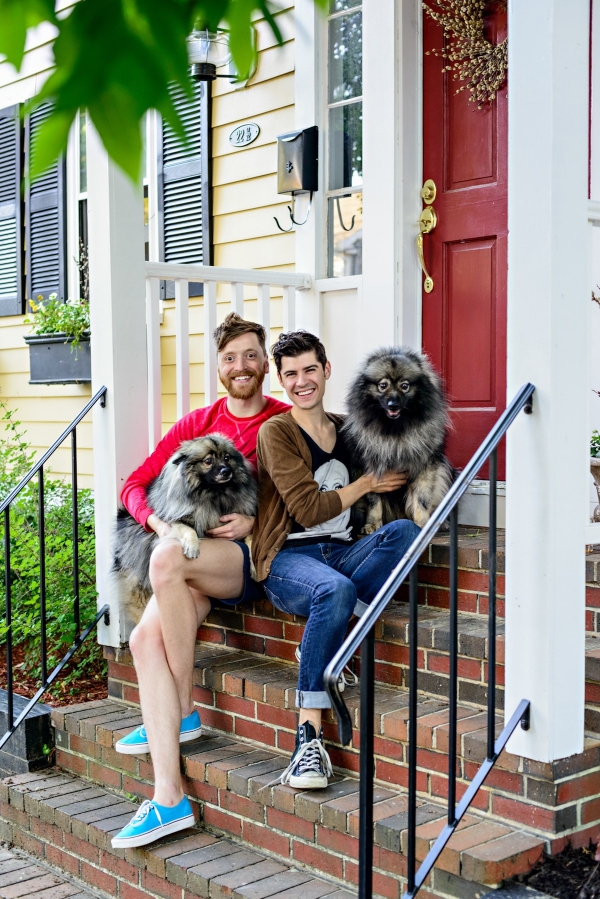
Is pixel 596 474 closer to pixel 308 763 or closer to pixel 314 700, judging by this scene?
pixel 314 700

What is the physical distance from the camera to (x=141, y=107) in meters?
1.01

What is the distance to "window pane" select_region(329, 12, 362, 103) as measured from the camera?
15.0 feet

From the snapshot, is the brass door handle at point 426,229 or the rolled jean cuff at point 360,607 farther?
the brass door handle at point 426,229

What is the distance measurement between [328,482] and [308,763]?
3.21ft

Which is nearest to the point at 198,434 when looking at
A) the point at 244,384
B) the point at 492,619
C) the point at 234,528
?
the point at 244,384

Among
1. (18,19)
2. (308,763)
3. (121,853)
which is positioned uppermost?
(18,19)

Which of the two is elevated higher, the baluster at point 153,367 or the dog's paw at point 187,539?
the baluster at point 153,367

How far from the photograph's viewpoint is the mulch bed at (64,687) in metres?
4.59

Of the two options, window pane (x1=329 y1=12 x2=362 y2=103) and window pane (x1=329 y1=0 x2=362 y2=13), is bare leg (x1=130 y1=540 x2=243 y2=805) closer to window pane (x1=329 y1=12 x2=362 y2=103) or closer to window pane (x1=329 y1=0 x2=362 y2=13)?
window pane (x1=329 y1=12 x2=362 y2=103)

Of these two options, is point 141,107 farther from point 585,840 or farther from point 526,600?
point 585,840

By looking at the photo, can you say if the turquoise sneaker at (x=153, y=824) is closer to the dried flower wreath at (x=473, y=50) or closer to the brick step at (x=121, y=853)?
the brick step at (x=121, y=853)

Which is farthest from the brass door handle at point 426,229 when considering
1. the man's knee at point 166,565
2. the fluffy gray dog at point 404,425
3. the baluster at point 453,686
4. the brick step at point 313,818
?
the brick step at point 313,818

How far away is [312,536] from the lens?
3.43 metres

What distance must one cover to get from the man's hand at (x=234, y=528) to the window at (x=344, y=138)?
1650mm
